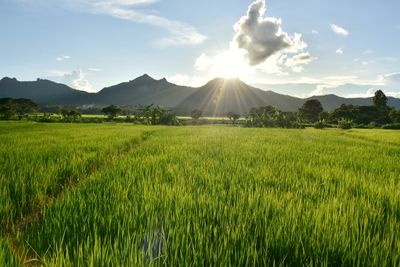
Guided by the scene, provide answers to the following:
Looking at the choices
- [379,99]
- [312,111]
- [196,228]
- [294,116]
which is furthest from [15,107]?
[379,99]

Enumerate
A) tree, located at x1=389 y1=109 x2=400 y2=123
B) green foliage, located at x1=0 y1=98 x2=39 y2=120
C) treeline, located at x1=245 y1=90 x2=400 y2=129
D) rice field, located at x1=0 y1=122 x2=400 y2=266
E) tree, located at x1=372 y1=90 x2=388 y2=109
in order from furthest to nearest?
tree, located at x1=372 y1=90 x2=388 y2=109, green foliage, located at x1=0 y1=98 x2=39 y2=120, tree, located at x1=389 y1=109 x2=400 y2=123, treeline, located at x1=245 y1=90 x2=400 y2=129, rice field, located at x1=0 y1=122 x2=400 y2=266

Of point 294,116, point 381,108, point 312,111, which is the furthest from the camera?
point 312,111

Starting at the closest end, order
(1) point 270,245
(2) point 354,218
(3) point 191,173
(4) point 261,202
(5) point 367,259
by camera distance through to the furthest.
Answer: (5) point 367,259, (1) point 270,245, (2) point 354,218, (4) point 261,202, (3) point 191,173

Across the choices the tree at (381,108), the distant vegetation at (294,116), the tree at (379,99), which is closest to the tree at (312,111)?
the distant vegetation at (294,116)

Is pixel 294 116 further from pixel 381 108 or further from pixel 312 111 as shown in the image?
pixel 381 108

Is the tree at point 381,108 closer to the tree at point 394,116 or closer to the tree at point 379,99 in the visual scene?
the tree at point 379,99

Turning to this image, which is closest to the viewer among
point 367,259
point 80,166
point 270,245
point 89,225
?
point 367,259

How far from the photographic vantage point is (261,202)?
267 cm

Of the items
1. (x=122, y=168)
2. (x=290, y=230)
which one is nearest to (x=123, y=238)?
(x=290, y=230)

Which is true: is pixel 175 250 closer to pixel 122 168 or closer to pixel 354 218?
pixel 354 218

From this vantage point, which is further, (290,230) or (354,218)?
(354,218)

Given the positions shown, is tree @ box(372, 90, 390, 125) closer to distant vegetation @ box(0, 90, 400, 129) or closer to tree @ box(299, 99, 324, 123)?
distant vegetation @ box(0, 90, 400, 129)

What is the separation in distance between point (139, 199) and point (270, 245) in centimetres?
142

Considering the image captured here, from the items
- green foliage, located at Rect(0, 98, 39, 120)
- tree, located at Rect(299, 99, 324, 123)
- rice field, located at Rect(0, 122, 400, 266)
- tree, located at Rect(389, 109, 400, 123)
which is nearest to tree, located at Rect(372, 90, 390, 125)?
tree, located at Rect(389, 109, 400, 123)
